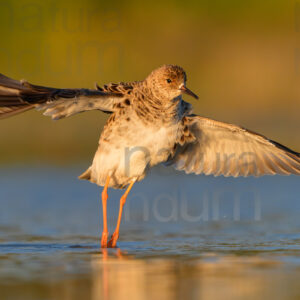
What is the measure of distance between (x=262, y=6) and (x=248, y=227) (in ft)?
52.6

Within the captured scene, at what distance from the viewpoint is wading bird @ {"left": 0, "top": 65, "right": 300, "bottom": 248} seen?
8.64 metres

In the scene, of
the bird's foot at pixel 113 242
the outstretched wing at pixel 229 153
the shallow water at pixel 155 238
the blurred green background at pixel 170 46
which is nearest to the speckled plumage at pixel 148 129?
the outstretched wing at pixel 229 153

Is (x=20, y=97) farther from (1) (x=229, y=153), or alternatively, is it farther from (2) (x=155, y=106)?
(1) (x=229, y=153)

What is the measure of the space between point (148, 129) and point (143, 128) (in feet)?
0.19

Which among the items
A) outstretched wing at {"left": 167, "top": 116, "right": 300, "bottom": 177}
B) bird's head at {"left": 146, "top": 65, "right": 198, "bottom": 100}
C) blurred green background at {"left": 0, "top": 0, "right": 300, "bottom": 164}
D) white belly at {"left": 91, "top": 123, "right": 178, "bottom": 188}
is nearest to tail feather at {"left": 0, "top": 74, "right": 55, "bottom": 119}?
white belly at {"left": 91, "top": 123, "right": 178, "bottom": 188}

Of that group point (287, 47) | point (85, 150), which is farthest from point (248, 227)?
A: point (287, 47)

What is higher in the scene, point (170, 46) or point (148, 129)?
point (170, 46)

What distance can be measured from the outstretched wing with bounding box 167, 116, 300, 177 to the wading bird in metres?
0.01

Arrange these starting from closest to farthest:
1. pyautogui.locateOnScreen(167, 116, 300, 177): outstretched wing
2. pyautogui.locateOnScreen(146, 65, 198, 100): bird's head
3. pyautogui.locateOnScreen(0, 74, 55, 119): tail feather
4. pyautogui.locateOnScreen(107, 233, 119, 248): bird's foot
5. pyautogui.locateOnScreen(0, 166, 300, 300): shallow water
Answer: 1. pyautogui.locateOnScreen(0, 166, 300, 300): shallow water
2. pyautogui.locateOnScreen(0, 74, 55, 119): tail feather
3. pyautogui.locateOnScreen(107, 233, 119, 248): bird's foot
4. pyautogui.locateOnScreen(146, 65, 198, 100): bird's head
5. pyautogui.locateOnScreen(167, 116, 300, 177): outstretched wing

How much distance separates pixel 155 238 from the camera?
9.83 m

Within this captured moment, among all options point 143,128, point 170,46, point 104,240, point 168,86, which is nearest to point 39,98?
point 143,128

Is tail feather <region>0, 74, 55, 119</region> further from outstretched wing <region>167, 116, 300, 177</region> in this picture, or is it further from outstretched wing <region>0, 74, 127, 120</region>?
outstretched wing <region>167, 116, 300, 177</region>

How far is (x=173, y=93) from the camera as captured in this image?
9.55m

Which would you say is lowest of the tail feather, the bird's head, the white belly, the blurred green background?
the white belly
